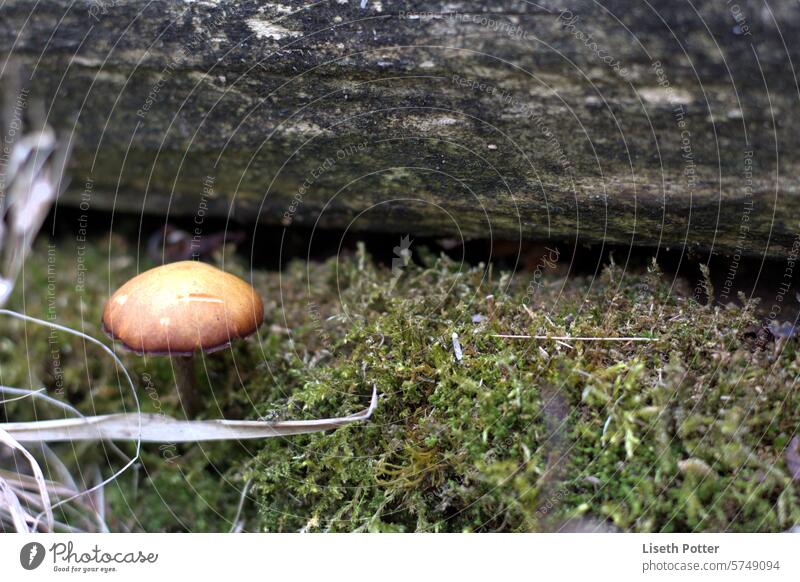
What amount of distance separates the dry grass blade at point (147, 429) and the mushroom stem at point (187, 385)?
151 mm

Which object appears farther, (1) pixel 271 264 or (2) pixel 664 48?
(1) pixel 271 264

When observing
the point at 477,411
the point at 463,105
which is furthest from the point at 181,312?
the point at 463,105

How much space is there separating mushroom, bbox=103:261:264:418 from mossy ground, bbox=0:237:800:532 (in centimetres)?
35

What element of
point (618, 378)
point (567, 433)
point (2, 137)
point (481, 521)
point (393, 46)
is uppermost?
point (393, 46)

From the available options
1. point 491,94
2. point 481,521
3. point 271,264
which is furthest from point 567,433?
point 271,264

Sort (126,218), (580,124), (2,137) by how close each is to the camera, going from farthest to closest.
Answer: (126,218) < (2,137) < (580,124)

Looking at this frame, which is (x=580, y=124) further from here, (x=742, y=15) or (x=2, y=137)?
(x=2, y=137)

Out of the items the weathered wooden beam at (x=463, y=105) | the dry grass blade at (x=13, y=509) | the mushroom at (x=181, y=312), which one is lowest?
the dry grass blade at (x=13, y=509)

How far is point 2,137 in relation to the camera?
292cm

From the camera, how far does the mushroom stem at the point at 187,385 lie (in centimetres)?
225

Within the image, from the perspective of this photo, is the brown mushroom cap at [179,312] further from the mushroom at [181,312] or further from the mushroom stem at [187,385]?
the mushroom stem at [187,385]

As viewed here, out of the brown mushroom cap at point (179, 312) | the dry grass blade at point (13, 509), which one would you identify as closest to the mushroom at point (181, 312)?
the brown mushroom cap at point (179, 312)

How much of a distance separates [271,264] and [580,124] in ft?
5.10

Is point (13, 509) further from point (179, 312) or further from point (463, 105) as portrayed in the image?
point (463, 105)
